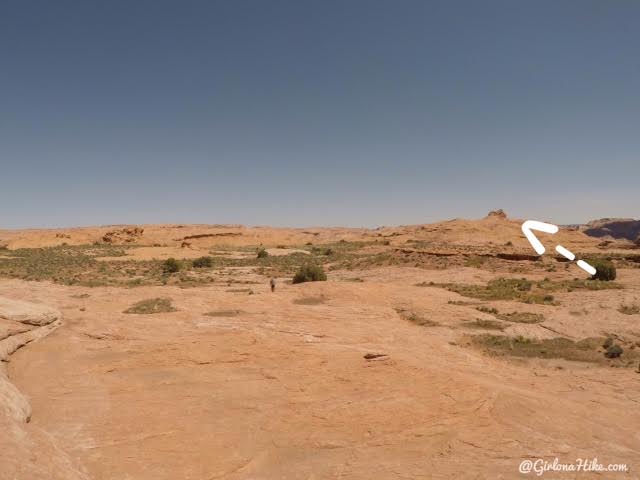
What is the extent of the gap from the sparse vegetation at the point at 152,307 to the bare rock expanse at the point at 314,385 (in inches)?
4.4

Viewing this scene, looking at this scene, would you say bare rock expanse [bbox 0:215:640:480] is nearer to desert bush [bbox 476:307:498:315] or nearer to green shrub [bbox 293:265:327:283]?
desert bush [bbox 476:307:498:315]

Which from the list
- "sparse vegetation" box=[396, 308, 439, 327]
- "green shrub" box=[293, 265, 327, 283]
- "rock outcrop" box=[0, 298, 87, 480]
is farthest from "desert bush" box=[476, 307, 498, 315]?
"rock outcrop" box=[0, 298, 87, 480]

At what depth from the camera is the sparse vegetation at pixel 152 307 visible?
1738 centimetres

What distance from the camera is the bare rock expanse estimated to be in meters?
6.66

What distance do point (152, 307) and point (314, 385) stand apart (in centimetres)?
1081

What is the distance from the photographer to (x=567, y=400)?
9.45 meters

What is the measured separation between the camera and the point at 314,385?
9.61 m

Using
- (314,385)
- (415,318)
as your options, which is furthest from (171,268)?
(314,385)

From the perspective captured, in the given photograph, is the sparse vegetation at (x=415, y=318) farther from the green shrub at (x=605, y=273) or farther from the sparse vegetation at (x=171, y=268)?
the sparse vegetation at (x=171, y=268)

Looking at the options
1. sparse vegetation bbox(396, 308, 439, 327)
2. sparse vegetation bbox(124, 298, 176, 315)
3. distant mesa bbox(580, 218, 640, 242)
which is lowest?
sparse vegetation bbox(396, 308, 439, 327)

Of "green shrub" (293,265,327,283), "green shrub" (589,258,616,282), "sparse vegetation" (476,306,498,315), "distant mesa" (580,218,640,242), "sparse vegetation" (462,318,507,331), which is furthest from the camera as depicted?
"distant mesa" (580,218,640,242)

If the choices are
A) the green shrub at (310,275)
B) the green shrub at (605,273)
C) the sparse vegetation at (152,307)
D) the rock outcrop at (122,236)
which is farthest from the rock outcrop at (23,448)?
the rock outcrop at (122,236)

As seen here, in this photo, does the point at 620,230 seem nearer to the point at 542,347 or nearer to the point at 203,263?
the point at 203,263

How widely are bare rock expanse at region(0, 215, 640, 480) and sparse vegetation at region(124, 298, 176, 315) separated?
11 centimetres
